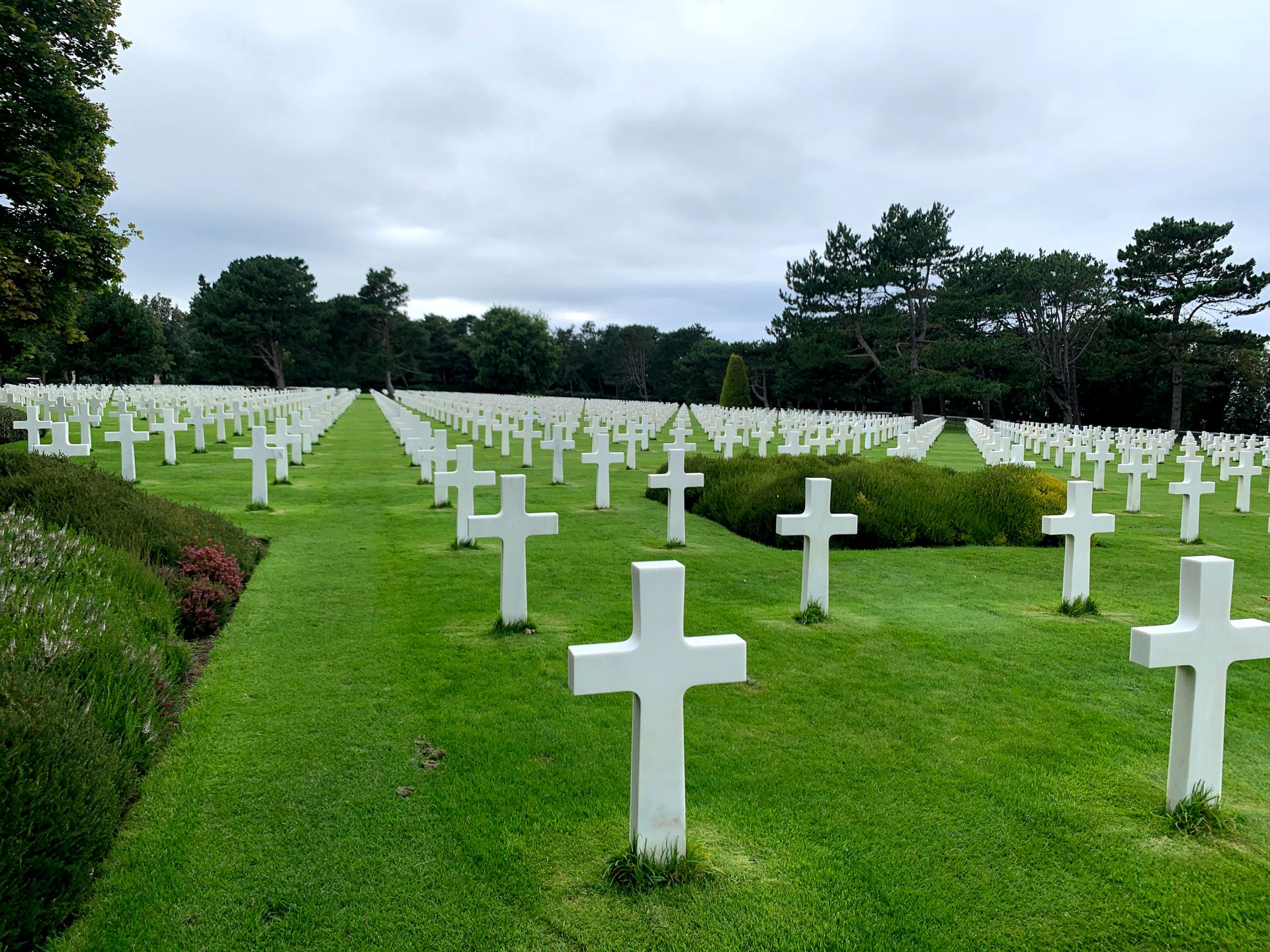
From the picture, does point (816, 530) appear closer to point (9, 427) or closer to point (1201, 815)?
point (1201, 815)

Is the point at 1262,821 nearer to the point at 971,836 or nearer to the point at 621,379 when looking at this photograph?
the point at 971,836

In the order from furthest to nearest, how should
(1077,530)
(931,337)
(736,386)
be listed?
1. (736,386)
2. (931,337)
3. (1077,530)

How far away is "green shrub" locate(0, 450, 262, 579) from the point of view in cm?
574

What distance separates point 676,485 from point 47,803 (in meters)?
6.53

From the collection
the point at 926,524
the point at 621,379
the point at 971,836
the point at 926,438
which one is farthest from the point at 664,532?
the point at 621,379

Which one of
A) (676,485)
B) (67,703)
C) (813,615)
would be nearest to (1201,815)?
(813,615)

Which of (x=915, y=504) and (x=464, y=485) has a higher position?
(x=464, y=485)

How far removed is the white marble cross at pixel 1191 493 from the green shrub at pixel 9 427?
66.5 ft

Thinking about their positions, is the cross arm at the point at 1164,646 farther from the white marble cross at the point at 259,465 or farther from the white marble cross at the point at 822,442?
the white marble cross at the point at 822,442

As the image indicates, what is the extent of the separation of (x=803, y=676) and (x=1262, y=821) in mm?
2168

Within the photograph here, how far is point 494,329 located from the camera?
68.4 metres

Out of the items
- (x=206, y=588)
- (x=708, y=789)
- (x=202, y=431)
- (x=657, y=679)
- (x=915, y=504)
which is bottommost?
(x=708, y=789)

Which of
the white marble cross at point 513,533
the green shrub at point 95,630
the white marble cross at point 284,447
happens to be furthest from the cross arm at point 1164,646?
the white marble cross at point 284,447

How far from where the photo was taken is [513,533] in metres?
5.57
